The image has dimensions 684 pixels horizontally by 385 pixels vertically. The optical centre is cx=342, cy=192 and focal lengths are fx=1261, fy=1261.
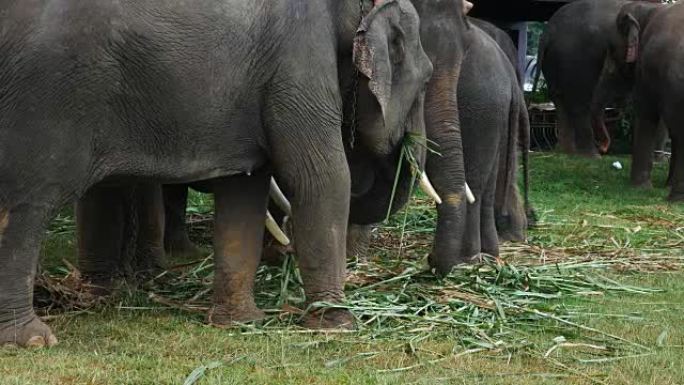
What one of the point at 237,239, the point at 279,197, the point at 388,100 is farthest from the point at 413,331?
the point at 279,197

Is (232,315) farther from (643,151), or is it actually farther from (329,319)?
(643,151)

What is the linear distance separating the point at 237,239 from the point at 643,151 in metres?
8.77

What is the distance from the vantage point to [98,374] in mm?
4492

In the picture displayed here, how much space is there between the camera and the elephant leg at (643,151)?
13.8 meters

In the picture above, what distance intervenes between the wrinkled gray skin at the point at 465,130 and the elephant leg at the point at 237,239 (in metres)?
1.39

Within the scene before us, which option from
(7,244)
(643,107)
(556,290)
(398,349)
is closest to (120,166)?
(7,244)

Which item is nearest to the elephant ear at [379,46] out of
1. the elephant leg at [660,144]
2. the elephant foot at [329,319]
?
the elephant foot at [329,319]

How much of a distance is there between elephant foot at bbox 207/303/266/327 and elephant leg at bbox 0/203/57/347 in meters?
0.88

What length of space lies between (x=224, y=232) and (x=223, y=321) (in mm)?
428

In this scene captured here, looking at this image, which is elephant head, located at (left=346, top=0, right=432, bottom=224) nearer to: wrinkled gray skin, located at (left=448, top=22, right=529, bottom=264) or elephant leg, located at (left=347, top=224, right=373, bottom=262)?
elephant leg, located at (left=347, top=224, right=373, bottom=262)

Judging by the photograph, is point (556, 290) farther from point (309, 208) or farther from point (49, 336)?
point (49, 336)

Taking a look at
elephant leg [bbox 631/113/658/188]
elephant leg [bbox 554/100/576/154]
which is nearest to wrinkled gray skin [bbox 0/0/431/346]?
elephant leg [bbox 631/113/658/188]

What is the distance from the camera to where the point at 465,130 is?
7.87 m

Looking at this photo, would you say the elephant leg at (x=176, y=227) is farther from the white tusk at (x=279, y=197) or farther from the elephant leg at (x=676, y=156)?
the elephant leg at (x=676, y=156)
